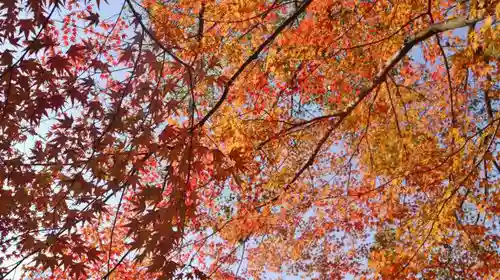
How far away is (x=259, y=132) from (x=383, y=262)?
7.50ft

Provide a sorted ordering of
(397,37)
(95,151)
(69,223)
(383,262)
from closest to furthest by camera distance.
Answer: (69,223) < (95,151) < (383,262) < (397,37)

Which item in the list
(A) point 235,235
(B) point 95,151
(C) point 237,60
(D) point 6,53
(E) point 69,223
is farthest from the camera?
(C) point 237,60

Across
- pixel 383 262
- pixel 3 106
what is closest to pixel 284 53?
pixel 383 262

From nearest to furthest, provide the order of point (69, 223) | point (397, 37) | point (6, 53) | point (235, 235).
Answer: point (6, 53) → point (69, 223) → point (235, 235) → point (397, 37)

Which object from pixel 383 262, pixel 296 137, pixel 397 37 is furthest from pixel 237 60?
pixel 383 262

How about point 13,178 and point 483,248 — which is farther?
point 483,248

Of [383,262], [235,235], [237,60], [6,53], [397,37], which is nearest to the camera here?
[6,53]

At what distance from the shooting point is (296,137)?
21.7 ft

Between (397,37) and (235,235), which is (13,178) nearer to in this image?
(235,235)

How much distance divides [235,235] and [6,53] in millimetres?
3494

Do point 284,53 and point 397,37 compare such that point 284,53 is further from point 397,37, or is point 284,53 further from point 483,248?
point 483,248

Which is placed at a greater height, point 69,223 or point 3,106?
point 3,106

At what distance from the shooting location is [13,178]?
3936 mm

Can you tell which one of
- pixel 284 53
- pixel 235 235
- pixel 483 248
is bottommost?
pixel 235 235
